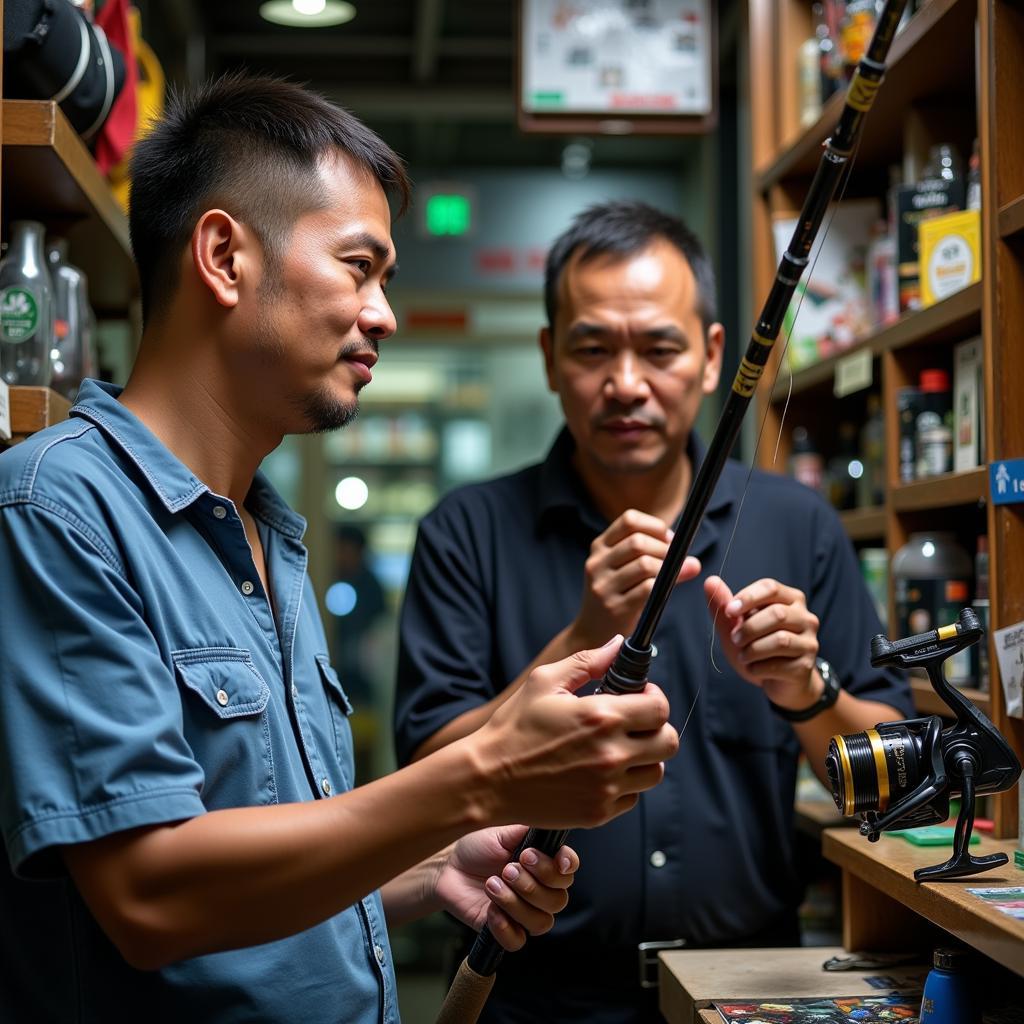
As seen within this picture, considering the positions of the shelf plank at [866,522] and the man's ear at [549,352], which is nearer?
the man's ear at [549,352]

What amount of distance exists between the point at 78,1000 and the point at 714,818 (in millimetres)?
1122

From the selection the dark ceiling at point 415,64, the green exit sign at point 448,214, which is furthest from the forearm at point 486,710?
the green exit sign at point 448,214

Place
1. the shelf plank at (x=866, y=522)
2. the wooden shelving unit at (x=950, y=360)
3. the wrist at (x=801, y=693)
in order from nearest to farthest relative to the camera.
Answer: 1. the wooden shelving unit at (x=950, y=360)
2. the wrist at (x=801, y=693)
3. the shelf plank at (x=866, y=522)

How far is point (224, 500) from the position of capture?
1422mm

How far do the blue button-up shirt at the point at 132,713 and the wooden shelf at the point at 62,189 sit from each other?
1.69ft

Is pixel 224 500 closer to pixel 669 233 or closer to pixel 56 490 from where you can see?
pixel 56 490

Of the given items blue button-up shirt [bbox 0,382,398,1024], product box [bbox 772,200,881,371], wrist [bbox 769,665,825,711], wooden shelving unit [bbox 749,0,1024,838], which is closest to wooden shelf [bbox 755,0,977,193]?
wooden shelving unit [bbox 749,0,1024,838]

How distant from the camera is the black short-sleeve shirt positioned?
201 cm

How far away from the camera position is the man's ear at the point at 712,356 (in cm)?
230

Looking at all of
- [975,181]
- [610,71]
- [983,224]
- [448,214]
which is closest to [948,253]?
[975,181]

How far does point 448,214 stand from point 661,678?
536 centimetres

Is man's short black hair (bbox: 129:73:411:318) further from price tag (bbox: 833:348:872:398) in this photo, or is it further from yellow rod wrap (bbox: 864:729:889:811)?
price tag (bbox: 833:348:872:398)

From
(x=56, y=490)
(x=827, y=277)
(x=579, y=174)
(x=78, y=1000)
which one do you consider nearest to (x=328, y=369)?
(x=56, y=490)

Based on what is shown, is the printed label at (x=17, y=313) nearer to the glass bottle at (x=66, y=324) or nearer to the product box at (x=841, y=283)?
the glass bottle at (x=66, y=324)
